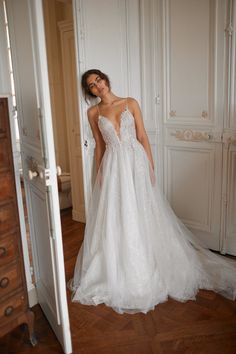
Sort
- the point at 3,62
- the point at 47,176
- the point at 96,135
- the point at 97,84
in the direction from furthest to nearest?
the point at 96,135 < the point at 97,84 < the point at 3,62 < the point at 47,176

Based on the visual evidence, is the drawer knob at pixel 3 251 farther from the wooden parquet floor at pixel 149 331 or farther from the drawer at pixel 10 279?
the wooden parquet floor at pixel 149 331

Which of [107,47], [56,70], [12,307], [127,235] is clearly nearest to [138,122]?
[107,47]

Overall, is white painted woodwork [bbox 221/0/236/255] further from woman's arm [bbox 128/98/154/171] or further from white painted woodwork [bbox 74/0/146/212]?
white painted woodwork [bbox 74/0/146/212]

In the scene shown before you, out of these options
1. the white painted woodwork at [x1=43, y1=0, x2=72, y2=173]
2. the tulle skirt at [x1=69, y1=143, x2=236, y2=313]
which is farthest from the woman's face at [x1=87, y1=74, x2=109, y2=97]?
the white painted woodwork at [x1=43, y1=0, x2=72, y2=173]

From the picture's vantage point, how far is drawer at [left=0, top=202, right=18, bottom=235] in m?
1.81

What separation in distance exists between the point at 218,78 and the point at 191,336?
6.13 ft

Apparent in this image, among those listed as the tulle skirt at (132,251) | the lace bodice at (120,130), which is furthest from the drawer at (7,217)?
the lace bodice at (120,130)

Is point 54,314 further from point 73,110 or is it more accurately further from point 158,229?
point 73,110

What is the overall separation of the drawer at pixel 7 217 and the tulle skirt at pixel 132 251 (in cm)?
81

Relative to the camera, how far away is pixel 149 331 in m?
2.15

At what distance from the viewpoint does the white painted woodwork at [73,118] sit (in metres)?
3.84

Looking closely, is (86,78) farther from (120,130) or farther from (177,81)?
(177,81)

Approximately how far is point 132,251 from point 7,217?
98 cm

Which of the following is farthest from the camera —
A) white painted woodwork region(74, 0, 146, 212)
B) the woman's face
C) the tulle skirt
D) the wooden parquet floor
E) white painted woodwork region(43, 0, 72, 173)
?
white painted woodwork region(43, 0, 72, 173)
